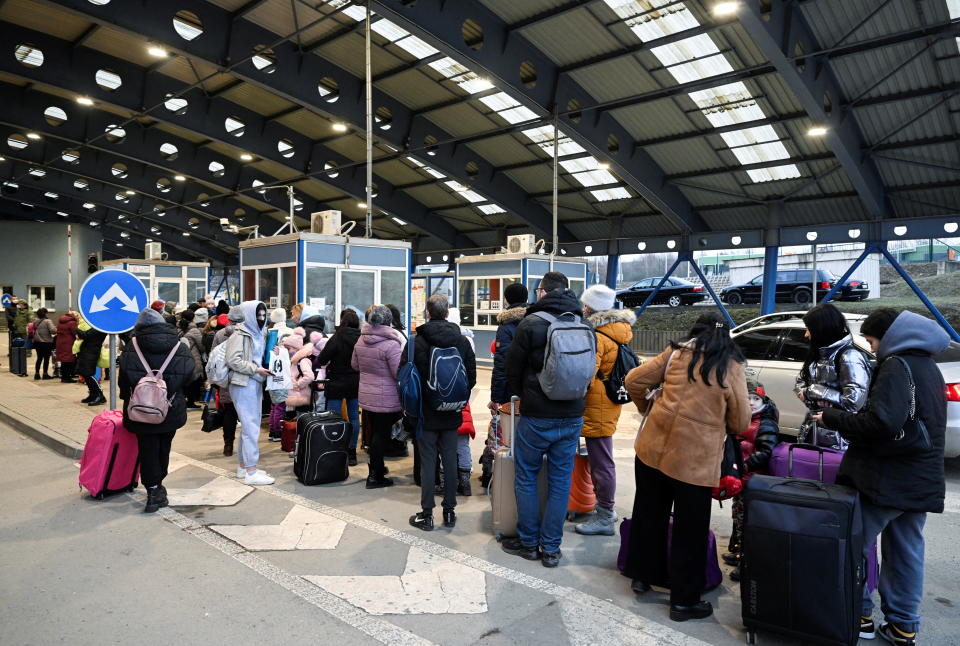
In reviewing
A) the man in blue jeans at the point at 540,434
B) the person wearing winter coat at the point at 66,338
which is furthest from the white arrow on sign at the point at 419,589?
the person wearing winter coat at the point at 66,338

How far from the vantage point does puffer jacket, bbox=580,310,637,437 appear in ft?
15.5

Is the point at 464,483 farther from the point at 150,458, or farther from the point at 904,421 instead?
the point at 904,421

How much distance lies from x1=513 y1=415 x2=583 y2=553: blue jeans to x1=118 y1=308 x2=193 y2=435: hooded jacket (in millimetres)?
2794

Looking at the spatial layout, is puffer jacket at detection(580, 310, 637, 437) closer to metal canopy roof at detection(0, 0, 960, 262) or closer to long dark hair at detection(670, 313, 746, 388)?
long dark hair at detection(670, 313, 746, 388)

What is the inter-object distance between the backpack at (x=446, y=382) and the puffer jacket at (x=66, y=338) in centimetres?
1175

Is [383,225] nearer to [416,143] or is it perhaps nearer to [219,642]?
[416,143]

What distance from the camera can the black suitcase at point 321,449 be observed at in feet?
19.7

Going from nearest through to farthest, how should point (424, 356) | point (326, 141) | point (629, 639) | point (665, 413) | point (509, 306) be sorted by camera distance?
1. point (629, 639)
2. point (665, 413)
3. point (424, 356)
4. point (509, 306)
5. point (326, 141)

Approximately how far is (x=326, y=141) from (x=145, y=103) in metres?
5.80

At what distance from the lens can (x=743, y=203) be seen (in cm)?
1836

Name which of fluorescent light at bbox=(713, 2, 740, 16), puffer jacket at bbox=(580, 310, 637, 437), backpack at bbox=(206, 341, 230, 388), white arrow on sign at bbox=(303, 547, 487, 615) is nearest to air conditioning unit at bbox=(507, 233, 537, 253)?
fluorescent light at bbox=(713, 2, 740, 16)

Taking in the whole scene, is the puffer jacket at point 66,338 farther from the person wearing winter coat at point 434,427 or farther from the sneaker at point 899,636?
the sneaker at point 899,636

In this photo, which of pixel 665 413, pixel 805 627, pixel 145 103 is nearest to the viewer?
pixel 805 627

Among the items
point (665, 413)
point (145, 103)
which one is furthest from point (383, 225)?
point (665, 413)
